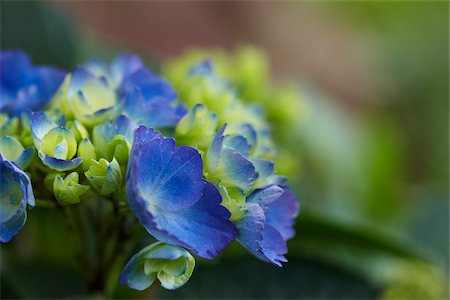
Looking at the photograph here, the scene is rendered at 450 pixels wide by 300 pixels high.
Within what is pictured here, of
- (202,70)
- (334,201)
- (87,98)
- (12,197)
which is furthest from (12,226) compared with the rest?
(334,201)

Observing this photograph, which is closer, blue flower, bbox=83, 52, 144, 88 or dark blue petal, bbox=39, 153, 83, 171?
dark blue petal, bbox=39, 153, 83, 171

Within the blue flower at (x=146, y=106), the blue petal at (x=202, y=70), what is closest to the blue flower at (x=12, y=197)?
the blue flower at (x=146, y=106)

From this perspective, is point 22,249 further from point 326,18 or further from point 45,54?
point 326,18

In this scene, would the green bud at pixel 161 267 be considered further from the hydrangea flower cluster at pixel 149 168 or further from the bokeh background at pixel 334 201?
the bokeh background at pixel 334 201

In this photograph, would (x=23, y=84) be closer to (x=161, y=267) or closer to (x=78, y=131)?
(x=78, y=131)

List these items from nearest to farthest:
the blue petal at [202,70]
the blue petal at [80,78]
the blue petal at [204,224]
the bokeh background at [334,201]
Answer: the blue petal at [204,224]
the blue petal at [80,78]
the blue petal at [202,70]
the bokeh background at [334,201]

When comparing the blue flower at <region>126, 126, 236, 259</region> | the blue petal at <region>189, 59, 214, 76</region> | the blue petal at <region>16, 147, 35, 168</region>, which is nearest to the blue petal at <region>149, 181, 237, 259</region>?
the blue flower at <region>126, 126, 236, 259</region>

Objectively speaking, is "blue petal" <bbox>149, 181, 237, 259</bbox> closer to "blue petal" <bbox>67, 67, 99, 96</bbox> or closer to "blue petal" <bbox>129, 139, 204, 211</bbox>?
"blue petal" <bbox>129, 139, 204, 211</bbox>
